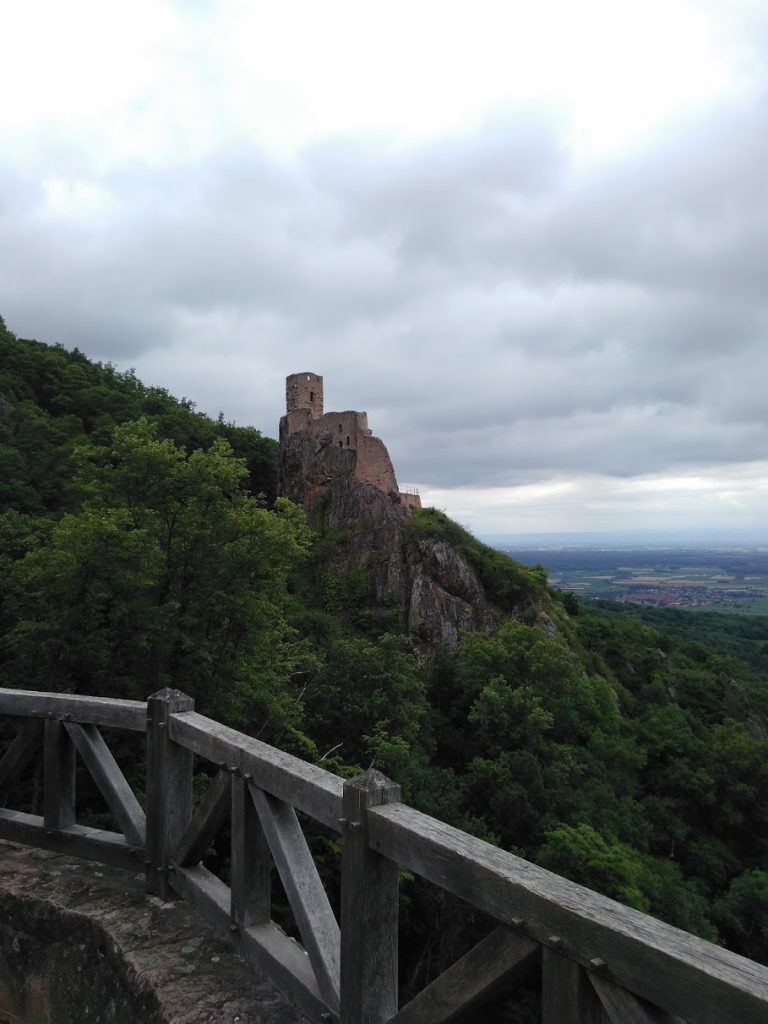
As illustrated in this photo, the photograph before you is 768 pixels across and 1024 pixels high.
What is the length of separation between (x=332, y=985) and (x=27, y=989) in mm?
1810

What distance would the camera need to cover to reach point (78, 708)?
3.86 m

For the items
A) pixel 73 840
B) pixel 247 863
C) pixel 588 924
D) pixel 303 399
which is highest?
pixel 303 399

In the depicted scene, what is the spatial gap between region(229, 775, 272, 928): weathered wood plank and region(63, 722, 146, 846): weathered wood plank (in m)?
0.90

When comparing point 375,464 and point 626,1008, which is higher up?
point 375,464

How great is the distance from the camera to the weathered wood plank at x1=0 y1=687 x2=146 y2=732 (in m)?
3.70

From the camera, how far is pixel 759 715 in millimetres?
46625

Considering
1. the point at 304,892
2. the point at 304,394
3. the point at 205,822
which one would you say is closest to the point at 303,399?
the point at 304,394

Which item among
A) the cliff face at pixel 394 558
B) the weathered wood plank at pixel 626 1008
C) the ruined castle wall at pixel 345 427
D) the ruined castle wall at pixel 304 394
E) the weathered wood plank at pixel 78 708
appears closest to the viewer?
the weathered wood plank at pixel 626 1008

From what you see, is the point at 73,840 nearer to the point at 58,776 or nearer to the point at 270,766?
the point at 58,776

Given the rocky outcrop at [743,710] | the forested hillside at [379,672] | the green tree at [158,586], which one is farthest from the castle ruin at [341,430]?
the rocky outcrop at [743,710]

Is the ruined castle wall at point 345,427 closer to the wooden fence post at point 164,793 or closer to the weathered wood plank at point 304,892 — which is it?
the wooden fence post at point 164,793

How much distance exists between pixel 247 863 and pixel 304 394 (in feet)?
140

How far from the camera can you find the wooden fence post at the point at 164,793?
3.55 m

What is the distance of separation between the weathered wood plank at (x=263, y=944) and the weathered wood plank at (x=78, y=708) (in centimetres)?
80
